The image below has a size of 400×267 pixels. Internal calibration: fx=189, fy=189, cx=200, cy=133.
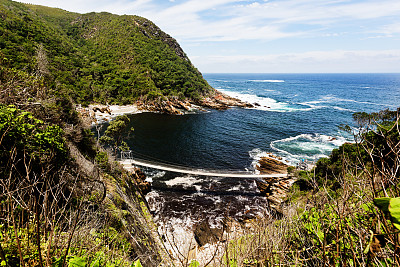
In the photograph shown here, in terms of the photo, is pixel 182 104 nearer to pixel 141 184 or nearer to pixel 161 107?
pixel 161 107

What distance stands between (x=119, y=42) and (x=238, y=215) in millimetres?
66313

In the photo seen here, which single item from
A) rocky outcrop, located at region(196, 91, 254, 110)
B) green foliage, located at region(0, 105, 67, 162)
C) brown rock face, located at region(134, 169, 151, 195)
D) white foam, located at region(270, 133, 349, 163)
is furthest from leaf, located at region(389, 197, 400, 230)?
rocky outcrop, located at region(196, 91, 254, 110)

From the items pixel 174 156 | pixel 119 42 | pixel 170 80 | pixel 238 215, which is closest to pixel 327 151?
pixel 238 215

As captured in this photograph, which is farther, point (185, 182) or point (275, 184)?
point (185, 182)

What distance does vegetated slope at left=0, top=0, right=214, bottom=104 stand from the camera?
38.0 m

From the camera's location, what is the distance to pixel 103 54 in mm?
58281

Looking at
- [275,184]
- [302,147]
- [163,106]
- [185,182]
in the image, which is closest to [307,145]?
[302,147]

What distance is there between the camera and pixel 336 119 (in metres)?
42.6

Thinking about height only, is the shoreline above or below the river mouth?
above

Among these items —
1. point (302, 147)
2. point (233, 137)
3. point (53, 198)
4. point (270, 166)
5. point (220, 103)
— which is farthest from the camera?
point (220, 103)

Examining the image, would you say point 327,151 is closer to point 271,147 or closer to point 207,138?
point 271,147

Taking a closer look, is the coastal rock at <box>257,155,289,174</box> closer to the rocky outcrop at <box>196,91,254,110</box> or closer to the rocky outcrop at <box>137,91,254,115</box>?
the rocky outcrop at <box>137,91,254,115</box>

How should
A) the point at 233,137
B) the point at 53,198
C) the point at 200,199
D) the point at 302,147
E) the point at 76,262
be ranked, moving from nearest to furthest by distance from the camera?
the point at 76,262 < the point at 53,198 < the point at 200,199 < the point at 302,147 < the point at 233,137

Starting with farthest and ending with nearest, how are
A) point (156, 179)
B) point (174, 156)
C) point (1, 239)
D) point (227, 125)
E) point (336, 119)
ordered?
point (336, 119)
point (227, 125)
point (174, 156)
point (156, 179)
point (1, 239)
